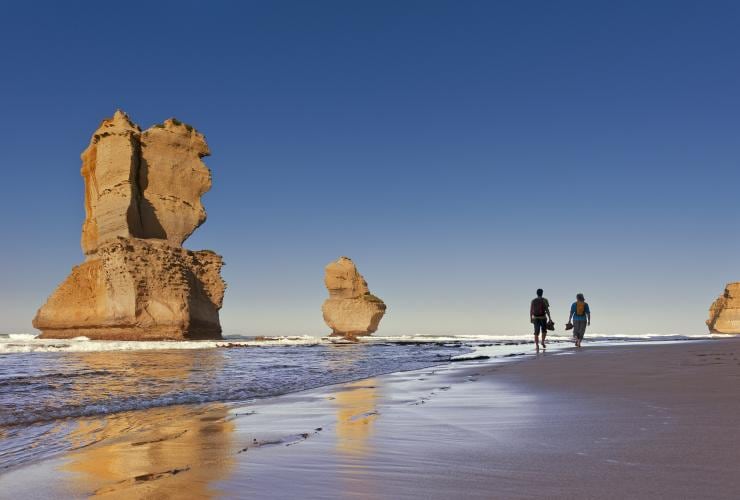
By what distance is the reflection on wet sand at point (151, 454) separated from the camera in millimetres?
2307

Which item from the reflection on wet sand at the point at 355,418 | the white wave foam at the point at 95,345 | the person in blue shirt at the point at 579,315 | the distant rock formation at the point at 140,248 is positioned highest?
the distant rock formation at the point at 140,248

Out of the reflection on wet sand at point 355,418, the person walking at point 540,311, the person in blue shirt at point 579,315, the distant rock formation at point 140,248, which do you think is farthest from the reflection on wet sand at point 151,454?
the distant rock formation at point 140,248

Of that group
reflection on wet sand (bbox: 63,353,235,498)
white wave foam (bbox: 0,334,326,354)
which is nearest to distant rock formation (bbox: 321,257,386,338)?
white wave foam (bbox: 0,334,326,354)

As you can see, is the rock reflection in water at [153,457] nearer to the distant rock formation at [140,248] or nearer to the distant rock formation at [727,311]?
the distant rock formation at [140,248]

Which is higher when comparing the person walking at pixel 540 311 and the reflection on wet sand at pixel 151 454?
the person walking at pixel 540 311

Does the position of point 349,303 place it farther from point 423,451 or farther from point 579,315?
point 423,451

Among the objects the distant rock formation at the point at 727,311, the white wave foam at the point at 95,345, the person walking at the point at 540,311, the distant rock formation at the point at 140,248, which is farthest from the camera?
the distant rock formation at the point at 727,311

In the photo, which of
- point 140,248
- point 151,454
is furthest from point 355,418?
point 140,248

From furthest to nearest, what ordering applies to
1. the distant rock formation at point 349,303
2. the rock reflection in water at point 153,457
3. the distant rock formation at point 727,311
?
the distant rock formation at point 727,311 < the distant rock formation at point 349,303 < the rock reflection in water at point 153,457

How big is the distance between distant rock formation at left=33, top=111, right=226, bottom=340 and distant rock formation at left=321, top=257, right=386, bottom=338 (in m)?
27.3

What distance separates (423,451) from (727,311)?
101m

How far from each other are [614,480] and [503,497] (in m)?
0.50

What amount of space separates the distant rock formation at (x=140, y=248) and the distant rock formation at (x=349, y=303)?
89.4ft

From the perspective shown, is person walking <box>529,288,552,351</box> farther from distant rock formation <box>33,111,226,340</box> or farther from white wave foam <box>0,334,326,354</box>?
distant rock formation <box>33,111,226,340</box>
